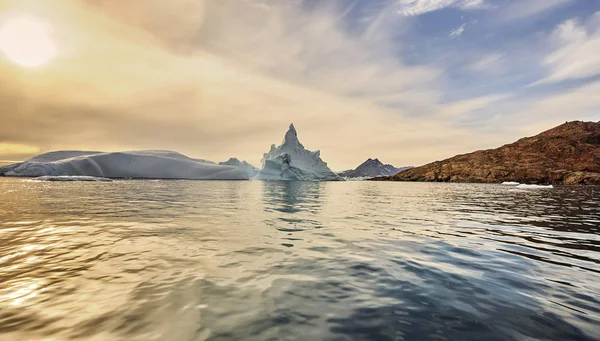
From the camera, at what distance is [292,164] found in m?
118

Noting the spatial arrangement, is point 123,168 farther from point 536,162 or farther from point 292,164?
point 536,162

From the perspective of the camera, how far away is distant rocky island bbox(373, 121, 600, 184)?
96812mm

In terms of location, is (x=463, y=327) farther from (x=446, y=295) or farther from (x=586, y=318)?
(x=586, y=318)

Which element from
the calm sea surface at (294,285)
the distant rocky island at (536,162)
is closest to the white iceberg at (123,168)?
the distant rocky island at (536,162)

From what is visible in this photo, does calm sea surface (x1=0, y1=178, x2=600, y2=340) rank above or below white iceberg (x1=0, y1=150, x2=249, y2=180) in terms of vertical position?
below

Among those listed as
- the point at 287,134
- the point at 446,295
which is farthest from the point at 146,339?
the point at 287,134

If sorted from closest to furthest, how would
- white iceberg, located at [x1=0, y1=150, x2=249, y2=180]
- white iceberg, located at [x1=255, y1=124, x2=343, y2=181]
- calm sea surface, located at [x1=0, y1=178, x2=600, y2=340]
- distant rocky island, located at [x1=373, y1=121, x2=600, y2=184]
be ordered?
1. calm sea surface, located at [x1=0, y1=178, x2=600, y2=340]
2. white iceberg, located at [x1=0, y1=150, x2=249, y2=180]
3. distant rocky island, located at [x1=373, y1=121, x2=600, y2=184]
4. white iceberg, located at [x1=255, y1=124, x2=343, y2=181]

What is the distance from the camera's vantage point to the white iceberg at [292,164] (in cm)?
11112

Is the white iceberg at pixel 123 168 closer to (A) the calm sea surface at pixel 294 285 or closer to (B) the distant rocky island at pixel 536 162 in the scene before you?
(B) the distant rocky island at pixel 536 162

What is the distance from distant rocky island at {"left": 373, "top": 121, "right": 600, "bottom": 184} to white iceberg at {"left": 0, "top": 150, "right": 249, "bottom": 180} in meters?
94.9

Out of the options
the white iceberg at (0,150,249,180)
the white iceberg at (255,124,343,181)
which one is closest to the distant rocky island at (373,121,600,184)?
the white iceberg at (255,124,343,181)

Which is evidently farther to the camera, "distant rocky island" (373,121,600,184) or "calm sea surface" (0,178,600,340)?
"distant rocky island" (373,121,600,184)

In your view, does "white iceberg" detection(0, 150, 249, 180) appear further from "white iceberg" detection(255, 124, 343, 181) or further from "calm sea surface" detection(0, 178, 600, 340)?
"calm sea surface" detection(0, 178, 600, 340)

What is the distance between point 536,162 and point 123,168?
168 metres
